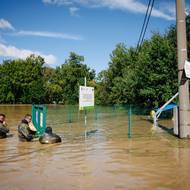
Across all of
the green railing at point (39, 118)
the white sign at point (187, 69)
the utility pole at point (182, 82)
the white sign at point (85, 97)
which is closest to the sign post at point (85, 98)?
the white sign at point (85, 97)

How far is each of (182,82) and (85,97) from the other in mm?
5153

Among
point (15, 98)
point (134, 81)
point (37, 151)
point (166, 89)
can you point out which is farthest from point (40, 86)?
point (37, 151)

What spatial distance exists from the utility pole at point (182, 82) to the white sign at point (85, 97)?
16.4 ft

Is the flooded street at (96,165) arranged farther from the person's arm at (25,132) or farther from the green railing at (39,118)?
the green railing at (39,118)

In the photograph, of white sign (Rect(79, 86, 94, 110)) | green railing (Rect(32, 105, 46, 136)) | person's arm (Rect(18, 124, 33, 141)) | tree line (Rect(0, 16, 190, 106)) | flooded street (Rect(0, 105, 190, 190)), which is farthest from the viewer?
tree line (Rect(0, 16, 190, 106))

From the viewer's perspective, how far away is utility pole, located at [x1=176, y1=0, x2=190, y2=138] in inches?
606

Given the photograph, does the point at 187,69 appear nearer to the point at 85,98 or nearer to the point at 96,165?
the point at 85,98

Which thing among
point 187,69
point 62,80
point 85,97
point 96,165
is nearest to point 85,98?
point 85,97

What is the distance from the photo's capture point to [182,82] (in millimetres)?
15602

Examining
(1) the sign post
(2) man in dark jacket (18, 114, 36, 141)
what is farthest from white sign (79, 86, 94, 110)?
(2) man in dark jacket (18, 114, 36, 141)

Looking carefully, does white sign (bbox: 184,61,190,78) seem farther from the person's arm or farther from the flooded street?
the person's arm

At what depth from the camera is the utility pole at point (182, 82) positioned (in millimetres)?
15398

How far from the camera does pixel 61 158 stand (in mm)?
10906

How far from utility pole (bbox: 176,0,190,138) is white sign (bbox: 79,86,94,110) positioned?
4986 millimetres
